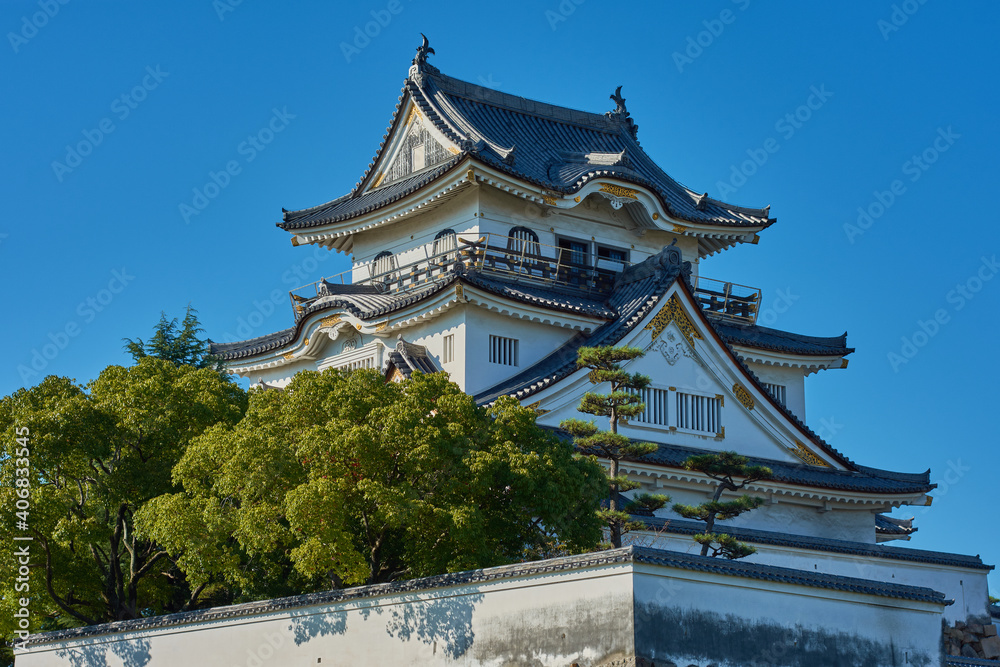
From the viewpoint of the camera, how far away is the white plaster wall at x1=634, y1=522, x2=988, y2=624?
963 inches

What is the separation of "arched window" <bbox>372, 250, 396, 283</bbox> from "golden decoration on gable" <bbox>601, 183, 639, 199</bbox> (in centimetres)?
579

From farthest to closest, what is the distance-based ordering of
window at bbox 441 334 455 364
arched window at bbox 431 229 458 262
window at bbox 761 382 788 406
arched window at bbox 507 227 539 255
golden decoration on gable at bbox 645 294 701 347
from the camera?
window at bbox 761 382 788 406, arched window at bbox 507 227 539 255, arched window at bbox 431 229 458 262, golden decoration on gable at bbox 645 294 701 347, window at bbox 441 334 455 364

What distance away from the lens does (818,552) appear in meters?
24.6

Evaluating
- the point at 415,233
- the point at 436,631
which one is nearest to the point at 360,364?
the point at 415,233

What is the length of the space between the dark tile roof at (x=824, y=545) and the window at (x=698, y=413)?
10.4ft

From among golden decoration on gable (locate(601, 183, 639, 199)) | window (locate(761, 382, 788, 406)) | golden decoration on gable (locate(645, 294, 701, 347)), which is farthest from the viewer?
window (locate(761, 382, 788, 406))

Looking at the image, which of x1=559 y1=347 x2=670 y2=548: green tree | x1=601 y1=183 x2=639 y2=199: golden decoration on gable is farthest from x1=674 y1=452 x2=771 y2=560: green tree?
x1=601 y1=183 x2=639 y2=199: golden decoration on gable

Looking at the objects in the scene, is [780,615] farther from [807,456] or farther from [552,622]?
[807,456]

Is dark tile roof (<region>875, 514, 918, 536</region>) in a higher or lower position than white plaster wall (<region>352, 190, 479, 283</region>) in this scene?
lower

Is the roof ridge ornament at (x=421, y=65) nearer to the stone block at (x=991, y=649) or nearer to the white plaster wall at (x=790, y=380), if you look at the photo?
the white plaster wall at (x=790, y=380)

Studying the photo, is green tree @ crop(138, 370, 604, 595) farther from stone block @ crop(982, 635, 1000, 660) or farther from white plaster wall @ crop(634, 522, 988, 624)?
stone block @ crop(982, 635, 1000, 660)

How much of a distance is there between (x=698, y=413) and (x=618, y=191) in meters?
6.00

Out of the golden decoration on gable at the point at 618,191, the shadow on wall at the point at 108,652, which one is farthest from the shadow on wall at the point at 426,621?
the golden decoration on gable at the point at 618,191

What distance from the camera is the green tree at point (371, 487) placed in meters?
17.6
